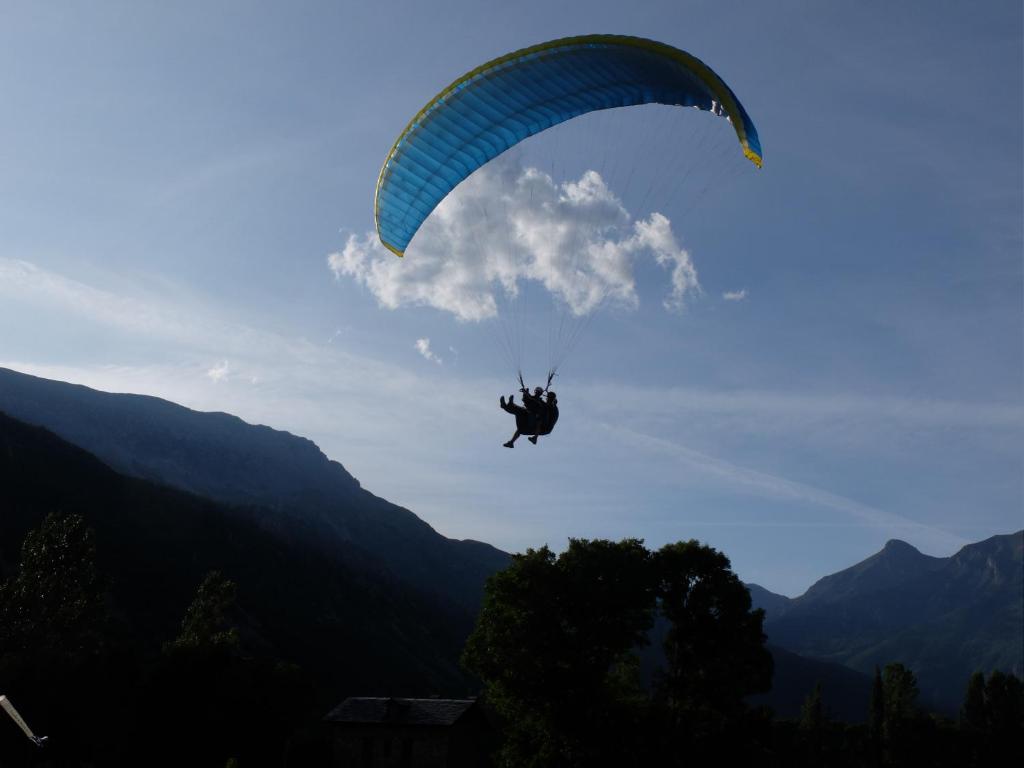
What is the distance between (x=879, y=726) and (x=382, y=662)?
67566mm

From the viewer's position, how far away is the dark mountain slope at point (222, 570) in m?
95.8

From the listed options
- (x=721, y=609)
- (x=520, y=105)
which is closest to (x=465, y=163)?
(x=520, y=105)

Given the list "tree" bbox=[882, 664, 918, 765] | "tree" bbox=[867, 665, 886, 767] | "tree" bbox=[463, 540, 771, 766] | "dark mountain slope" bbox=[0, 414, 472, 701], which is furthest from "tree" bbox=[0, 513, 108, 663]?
"tree" bbox=[867, 665, 886, 767]

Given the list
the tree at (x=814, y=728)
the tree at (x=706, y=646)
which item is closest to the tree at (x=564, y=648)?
the tree at (x=706, y=646)

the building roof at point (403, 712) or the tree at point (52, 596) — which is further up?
the tree at point (52, 596)

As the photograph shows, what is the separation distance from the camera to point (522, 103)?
2200 centimetres

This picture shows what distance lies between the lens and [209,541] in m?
121

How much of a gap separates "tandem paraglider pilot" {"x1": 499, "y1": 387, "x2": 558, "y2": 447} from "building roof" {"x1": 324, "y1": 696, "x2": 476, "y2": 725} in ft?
83.0

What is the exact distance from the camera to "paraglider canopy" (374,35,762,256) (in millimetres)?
20344

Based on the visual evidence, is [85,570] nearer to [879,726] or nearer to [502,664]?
[502,664]

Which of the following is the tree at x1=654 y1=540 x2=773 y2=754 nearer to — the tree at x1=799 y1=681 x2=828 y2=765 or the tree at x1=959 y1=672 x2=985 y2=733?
the tree at x1=799 y1=681 x2=828 y2=765

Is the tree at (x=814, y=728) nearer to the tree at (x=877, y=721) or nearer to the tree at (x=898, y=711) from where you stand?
the tree at (x=877, y=721)

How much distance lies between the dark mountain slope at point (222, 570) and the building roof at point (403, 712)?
157 feet

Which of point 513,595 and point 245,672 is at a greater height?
point 513,595
